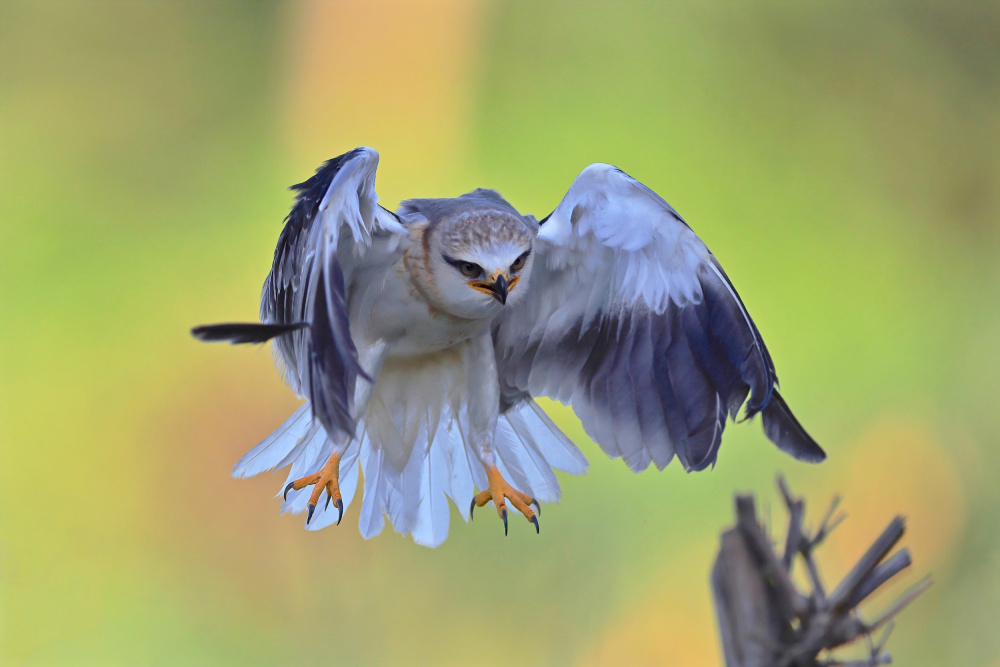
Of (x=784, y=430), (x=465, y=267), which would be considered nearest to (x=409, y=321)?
(x=465, y=267)

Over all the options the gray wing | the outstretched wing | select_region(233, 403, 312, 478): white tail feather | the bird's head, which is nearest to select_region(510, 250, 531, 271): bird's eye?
the bird's head

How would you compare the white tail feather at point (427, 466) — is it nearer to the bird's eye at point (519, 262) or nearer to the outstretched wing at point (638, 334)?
the outstretched wing at point (638, 334)

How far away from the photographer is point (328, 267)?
1.25 metres

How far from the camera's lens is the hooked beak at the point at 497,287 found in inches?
58.8

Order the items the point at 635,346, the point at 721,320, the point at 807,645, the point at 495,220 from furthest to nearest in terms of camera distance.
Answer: the point at 635,346
the point at 721,320
the point at 495,220
the point at 807,645

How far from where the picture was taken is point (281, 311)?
1.57 meters

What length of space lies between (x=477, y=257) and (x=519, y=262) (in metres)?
0.11

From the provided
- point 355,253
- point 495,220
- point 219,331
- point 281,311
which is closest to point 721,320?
point 495,220

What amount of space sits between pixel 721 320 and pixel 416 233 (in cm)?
66

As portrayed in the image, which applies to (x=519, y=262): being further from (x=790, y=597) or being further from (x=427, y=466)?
(x=790, y=597)

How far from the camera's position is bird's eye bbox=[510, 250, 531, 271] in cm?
155

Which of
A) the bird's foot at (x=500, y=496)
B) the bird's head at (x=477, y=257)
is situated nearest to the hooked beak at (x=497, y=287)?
the bird's head at (x=477, y=257)

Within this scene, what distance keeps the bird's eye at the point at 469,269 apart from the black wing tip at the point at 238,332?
17.3 inches

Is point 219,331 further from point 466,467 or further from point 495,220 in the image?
point 466,467
